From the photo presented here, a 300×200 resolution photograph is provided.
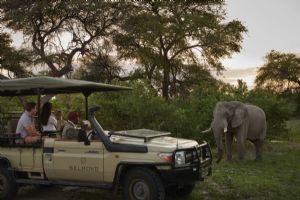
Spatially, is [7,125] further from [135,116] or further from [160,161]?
[135,116]

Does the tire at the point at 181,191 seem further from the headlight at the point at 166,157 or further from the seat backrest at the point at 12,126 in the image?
the seat backrest at the point at 12,126

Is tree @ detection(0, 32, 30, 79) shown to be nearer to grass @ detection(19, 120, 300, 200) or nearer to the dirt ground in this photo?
grass @ detection(19, 120, 300, 200)

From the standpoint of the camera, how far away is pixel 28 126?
11.1m

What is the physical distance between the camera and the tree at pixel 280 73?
5784cm

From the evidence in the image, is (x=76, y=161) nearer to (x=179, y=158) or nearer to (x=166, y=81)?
(x=179, y=158)

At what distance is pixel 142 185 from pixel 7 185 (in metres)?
2.84

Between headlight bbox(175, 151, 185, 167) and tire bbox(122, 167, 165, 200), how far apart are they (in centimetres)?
39

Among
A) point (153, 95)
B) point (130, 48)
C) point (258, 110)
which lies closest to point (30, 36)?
point (130, 48)

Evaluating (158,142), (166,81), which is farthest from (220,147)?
(166,81)

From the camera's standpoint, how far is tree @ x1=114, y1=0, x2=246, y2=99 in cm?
3792

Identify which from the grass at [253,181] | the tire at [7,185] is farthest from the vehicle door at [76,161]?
the grass at [253,181]

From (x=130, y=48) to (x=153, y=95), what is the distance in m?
19.3

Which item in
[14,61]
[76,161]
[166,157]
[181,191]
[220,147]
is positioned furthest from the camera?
[14,61]

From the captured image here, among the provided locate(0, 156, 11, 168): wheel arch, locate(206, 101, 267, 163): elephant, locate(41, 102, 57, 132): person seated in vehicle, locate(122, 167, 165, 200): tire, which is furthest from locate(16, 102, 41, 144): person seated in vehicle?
locate(206, 101, 267, 163): elephant
